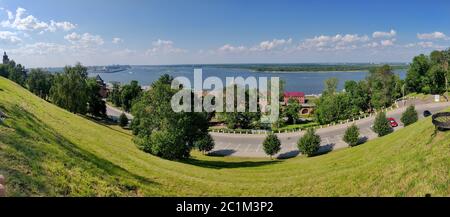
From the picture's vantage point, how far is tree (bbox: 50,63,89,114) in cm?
5116

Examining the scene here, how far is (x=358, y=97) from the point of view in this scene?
67.7 meters

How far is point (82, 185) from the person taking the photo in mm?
9844

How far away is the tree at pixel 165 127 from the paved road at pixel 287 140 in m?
11.1

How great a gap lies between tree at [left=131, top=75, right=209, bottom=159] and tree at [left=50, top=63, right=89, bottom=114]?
81.3 ft

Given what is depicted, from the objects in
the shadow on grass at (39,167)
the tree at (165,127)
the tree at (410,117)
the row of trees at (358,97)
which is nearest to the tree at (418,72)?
the row of trees at (358,97)

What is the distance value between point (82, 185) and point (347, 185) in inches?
405

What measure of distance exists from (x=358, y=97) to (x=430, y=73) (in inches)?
734

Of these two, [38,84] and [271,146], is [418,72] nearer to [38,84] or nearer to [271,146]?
[271,146]

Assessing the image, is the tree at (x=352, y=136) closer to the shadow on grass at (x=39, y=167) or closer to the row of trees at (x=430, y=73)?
the shadow on grass at (x=39, y=167)

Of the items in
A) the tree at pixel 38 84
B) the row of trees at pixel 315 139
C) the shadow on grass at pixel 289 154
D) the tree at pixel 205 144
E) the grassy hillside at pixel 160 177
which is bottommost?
the shadow on grass at pixel 289 154

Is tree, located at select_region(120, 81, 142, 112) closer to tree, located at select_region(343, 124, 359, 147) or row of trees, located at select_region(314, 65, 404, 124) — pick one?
row of trees, located at select_region(314, 65, 404, 124)

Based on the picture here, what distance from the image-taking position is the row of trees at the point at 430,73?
70.8 metres
